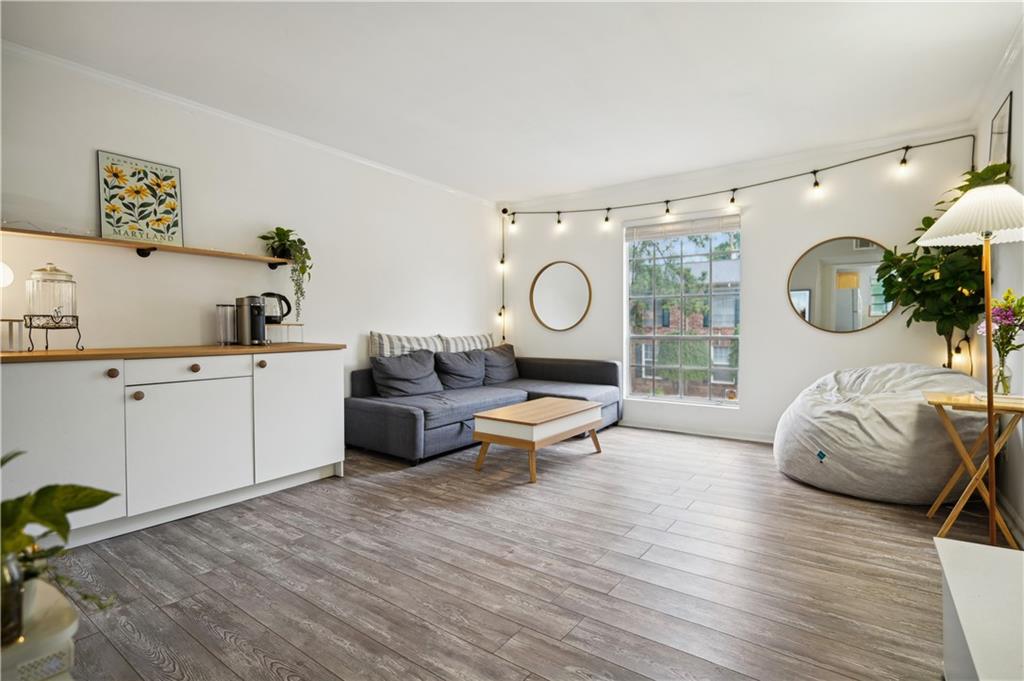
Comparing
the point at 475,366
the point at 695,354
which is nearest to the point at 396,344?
the point at 475,366

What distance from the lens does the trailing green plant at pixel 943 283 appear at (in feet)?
11.1

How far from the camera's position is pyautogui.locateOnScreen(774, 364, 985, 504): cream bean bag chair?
2.99m

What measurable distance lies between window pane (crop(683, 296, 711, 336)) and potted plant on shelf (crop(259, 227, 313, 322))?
3.70 metres

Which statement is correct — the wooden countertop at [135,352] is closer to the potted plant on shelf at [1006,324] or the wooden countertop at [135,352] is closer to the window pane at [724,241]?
the window pane at [724,241]

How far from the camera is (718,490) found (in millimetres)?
3369

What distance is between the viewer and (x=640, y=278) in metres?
5.59

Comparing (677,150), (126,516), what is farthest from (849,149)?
(126,516)

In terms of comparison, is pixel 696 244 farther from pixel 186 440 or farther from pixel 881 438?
pixel 186 440

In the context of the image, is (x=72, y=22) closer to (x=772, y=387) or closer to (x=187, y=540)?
(x=187, y=540)

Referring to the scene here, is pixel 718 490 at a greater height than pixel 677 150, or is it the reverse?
pixel 677 150

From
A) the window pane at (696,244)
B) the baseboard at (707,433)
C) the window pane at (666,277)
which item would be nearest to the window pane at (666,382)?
the baseboard at (707,433)

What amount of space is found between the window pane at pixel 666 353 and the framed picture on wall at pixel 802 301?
1.17 metres

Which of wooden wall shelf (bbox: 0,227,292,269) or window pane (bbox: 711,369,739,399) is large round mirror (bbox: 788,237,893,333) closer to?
window pane (bbox: 711,369,739,399)

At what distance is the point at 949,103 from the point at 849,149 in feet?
2.56
